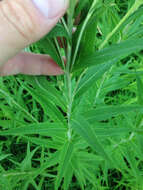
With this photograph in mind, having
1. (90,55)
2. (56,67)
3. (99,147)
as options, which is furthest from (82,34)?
(56,67)

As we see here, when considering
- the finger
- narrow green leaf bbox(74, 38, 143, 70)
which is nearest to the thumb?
narrow green leaf bbox(74, 38, 143, 70)

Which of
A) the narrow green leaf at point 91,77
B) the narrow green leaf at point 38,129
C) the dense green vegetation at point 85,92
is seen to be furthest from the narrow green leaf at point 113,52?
the narrow green leaf at point 38,129

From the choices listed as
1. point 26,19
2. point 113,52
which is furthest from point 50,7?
point 113,52

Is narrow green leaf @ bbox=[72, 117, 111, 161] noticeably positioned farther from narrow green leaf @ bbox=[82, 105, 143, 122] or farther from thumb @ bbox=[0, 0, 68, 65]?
thumb @ bbox=[0, 0, 68, 65]

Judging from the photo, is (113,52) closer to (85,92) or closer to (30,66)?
(85,92)

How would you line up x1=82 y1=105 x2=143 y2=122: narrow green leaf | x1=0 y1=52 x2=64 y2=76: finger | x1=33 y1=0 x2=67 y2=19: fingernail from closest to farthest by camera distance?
1. x1=33 y1=0 x2=67 y2=19: fingernail
2. x1=82 y1=105 x2=143 y2=122: narrow green leaf
3. x1=0 y1=52 x2=64 y2=76: finger

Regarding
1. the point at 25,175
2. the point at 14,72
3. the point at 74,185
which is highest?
the point at 14,72

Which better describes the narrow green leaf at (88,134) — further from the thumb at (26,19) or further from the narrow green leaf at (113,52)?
the thumb at (26,19)

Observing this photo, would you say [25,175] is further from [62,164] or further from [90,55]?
[90,55]
